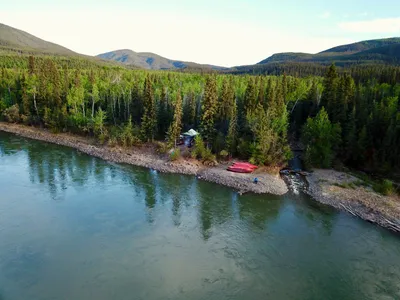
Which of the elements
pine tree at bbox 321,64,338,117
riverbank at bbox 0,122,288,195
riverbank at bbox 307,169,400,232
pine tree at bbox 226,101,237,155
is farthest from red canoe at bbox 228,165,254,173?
pine tree at bbox 321,64,338,117

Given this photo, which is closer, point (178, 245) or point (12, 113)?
point (178, 245)

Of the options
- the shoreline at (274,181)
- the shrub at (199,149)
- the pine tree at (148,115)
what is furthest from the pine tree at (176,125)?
the pine tree at (148,115)

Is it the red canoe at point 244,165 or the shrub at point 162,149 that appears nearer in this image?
the red canoe at point 244,165

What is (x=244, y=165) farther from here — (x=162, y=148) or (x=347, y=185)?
(x=162, y=148)

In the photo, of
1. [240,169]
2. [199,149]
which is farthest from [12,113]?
[240,169]

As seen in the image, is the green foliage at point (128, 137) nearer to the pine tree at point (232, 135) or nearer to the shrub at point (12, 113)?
the pine tree at point (232, 135)
